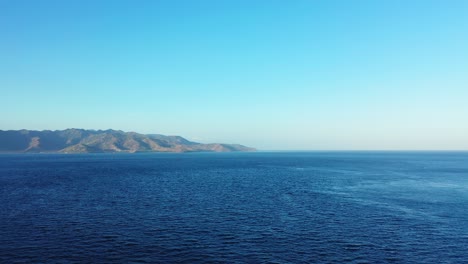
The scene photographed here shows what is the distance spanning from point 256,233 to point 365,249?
20.3 metres

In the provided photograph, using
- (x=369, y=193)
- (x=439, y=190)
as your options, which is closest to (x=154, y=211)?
(x=369, y=193)

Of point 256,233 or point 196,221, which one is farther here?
point 196,221

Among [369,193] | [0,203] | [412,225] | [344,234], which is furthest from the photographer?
[369,193]

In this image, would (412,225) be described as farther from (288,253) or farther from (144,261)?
(144,261)

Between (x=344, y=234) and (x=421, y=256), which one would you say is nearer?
(x=421, y=256)

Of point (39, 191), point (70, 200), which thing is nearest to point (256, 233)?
point (70, 200)

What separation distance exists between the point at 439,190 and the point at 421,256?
8376 cm

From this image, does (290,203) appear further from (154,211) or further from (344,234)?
(154,211)

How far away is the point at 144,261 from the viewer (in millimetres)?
48469

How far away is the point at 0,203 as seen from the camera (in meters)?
91.8

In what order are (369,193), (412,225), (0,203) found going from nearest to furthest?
1. (412,225)
2. (0,203)
3. (369,193)

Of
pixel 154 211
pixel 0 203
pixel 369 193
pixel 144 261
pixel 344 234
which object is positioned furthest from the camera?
pixel 369 193

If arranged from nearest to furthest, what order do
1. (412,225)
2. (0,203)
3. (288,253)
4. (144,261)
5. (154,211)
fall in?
1. (144,261)
2. (288,253)
3. (412,225)
4. (154,211)
5. (0,203)

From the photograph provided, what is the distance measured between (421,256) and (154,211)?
60.5m
